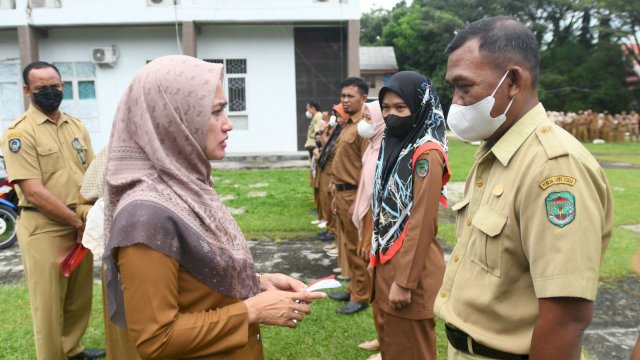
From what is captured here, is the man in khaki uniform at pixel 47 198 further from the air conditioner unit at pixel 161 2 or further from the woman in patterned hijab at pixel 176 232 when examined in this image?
the air conditioner unit at pixel 161 2

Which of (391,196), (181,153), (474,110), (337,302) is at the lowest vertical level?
(337,302)

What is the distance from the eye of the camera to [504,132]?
1635 millimetres

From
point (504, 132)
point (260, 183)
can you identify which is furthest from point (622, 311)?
point (260, 183)

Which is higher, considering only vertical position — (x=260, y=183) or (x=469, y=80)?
(x=469, y=80)

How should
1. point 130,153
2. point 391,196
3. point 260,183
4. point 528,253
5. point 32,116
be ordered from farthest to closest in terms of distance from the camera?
1. point 260,183
2. point 32,116
3. point 391,196
4. point 130,153
5. point 528,253

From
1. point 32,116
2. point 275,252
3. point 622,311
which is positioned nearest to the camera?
point 32,116

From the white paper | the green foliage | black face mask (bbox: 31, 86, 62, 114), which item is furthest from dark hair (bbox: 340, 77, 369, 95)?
the green foliage

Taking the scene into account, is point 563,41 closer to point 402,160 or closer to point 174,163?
point 402,160

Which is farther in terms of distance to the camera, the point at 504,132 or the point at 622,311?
the point at 622,311

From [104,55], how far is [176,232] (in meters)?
14.1

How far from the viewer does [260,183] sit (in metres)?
10.6

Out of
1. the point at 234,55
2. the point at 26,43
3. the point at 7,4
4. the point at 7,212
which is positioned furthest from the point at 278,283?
the point at 7,4

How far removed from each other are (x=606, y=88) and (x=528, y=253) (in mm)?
30508

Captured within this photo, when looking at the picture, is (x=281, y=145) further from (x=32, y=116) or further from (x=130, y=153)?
(x=130, y=153)
